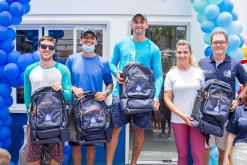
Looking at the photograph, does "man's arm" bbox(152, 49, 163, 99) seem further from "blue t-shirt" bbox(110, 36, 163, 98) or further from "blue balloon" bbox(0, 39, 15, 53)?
"blue balloon" bbox(0, 39, 15, 53)

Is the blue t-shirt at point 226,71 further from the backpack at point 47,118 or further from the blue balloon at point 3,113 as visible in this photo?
the blue balloon at point 3,113

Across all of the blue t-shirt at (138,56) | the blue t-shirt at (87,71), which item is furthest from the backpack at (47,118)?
the blue t-shirt at (138,56)

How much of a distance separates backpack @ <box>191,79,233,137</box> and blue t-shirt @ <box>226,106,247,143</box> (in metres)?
0.10

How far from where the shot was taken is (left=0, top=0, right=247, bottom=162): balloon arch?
5129 mm

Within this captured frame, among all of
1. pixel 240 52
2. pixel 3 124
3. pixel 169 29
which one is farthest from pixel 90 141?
pixel 169 29

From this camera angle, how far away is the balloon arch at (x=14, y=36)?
202 inches

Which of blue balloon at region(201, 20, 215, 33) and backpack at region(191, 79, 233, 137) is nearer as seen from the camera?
backpack at region(191, 79, 233, 137)

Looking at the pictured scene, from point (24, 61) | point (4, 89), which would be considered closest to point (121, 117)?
point (24, 61)

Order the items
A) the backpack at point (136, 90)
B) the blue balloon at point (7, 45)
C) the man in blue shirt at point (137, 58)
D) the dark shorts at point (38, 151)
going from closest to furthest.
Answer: the dark shorts at point (38, 151) < the backpack at point (136, 90) < the man in blue shirt at point (137, 58) < the blue balloon at point (7, 45)

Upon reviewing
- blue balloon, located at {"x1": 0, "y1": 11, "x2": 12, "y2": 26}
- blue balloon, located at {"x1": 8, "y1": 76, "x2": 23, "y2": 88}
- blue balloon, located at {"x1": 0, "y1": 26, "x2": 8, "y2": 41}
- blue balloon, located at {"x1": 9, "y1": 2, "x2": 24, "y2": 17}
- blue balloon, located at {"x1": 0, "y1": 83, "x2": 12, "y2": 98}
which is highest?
blue balloon, located at {"x1": 9, "y1": 2, "x2": 24, "y2": 17}

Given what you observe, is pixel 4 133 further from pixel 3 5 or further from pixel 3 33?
pixel 3 5

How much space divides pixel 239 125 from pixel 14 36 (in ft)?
9.70

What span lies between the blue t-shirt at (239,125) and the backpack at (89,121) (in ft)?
4.44

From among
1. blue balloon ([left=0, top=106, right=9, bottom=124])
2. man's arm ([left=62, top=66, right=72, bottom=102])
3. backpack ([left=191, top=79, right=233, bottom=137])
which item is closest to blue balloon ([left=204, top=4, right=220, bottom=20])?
backpack ([left=191, top=79, right=233, bottom=137])
